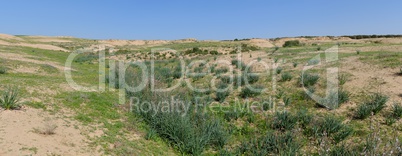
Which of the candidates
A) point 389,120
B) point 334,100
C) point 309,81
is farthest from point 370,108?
point 309,81

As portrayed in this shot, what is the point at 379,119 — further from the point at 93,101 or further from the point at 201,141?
the point at 93,101

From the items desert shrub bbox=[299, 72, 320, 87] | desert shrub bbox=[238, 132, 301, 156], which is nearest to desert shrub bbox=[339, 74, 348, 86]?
desert shrub bbox=[299, 72, 320, 87]

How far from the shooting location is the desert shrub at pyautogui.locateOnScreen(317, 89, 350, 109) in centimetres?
901

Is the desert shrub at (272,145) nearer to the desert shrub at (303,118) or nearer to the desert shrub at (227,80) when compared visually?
the desert shrub at (303,118)

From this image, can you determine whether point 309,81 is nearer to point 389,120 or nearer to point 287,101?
point 287,101

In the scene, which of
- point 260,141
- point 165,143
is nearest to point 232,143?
point 260,141

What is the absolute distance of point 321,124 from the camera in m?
7.46

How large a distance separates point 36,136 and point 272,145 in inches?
211

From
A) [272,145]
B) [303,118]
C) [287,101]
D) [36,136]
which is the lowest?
[272,145]

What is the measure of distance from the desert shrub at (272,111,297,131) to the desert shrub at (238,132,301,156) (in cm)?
102

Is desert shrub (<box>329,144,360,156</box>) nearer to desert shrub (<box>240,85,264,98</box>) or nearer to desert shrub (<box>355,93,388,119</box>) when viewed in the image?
desert shrub (<box>355,93,388,119</box>)

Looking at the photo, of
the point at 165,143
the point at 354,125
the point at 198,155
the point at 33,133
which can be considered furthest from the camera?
the point at 354,125

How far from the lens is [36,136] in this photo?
18.8 feet

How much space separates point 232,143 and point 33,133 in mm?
4794
